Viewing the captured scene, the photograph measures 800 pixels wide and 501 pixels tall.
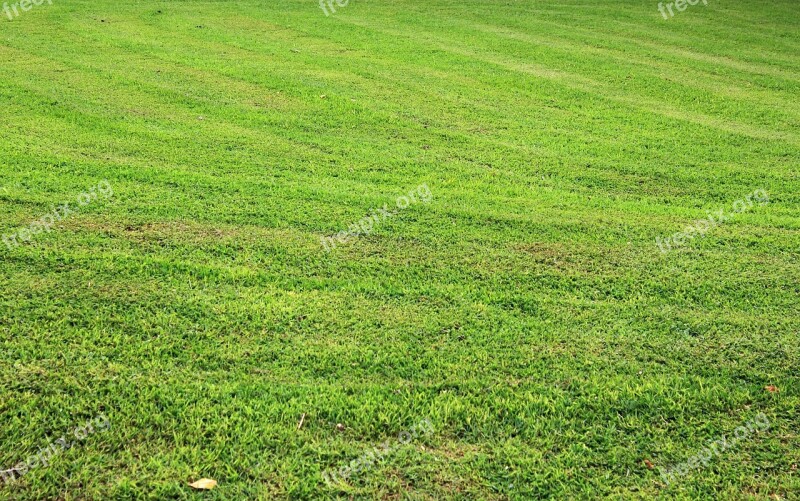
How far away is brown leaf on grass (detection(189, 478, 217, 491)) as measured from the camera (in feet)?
10.5

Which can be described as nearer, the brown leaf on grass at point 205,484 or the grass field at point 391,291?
the brown leaf on grass at point 205,484

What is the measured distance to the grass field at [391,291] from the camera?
136 inches

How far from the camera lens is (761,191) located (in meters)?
7.16

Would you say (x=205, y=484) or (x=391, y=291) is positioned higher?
(x=391, y=291)

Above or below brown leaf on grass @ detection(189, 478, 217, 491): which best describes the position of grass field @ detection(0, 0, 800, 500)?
above

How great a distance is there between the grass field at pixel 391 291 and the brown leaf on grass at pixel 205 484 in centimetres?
6

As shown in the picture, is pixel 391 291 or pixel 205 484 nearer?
pixel 205 484

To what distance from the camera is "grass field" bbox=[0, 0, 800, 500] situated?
345cm

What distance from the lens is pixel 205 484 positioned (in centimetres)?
321

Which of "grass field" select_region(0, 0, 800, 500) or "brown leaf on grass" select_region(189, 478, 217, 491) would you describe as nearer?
"brown leaf on grass" select_region(189, 478, 217, 491)

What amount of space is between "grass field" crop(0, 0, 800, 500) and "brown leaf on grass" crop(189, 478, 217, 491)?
0.06 m

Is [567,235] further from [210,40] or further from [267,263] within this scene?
[210,40]

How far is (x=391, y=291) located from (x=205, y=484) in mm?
2061

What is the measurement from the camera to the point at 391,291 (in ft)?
16.0
